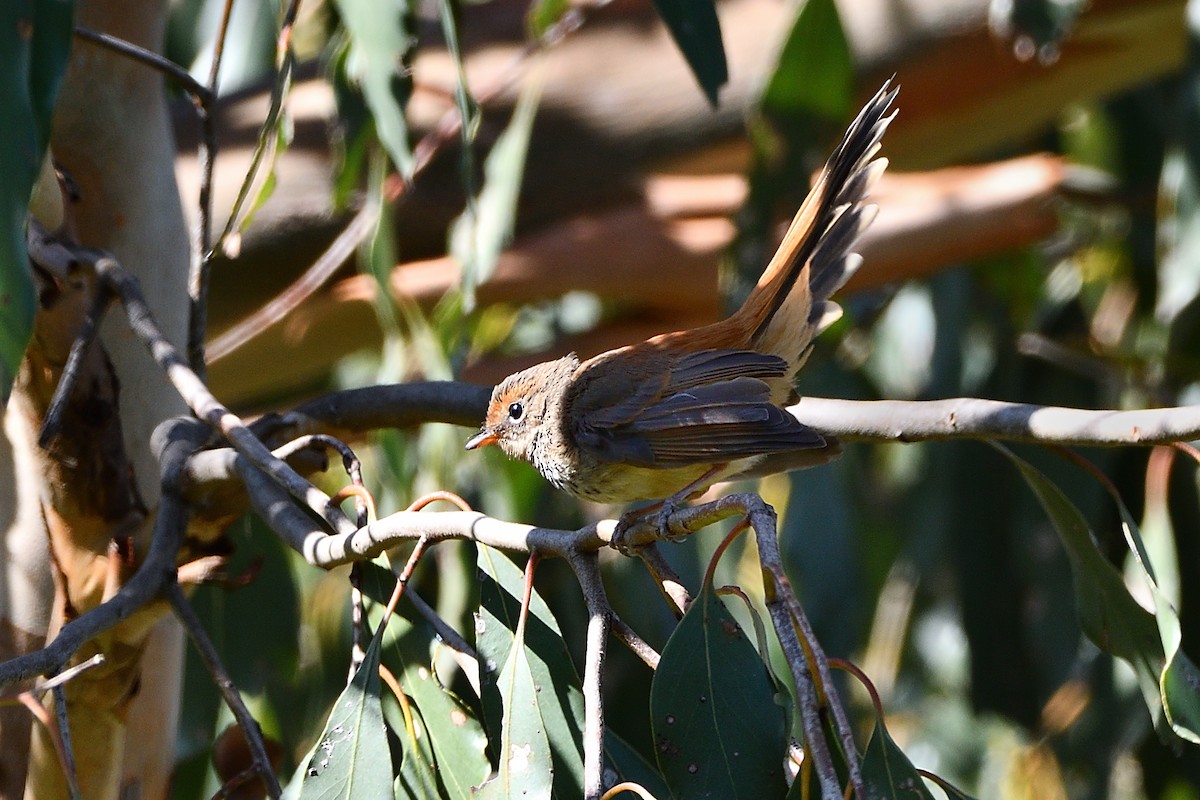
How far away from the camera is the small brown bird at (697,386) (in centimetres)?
229

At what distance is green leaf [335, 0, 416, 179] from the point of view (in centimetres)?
249

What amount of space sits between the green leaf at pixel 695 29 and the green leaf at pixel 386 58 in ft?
1.74

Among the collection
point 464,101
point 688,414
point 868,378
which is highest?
point 464,101

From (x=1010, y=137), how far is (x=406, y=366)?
228 cm

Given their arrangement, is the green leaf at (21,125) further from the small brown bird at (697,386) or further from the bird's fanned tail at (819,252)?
the bird's fanned tail at (819,252)

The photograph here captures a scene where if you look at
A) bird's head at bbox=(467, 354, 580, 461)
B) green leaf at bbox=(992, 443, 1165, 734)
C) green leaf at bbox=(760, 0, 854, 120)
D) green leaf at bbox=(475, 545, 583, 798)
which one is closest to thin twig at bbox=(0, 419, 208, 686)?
green leaf at bbox=(475, 545, 583, 798)

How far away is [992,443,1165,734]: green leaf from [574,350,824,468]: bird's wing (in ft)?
1.48

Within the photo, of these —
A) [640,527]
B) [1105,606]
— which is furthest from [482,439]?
[1105,606]

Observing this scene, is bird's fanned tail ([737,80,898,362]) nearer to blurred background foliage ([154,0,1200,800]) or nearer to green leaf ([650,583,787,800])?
blurred background foliage ([154,0,1200,800])

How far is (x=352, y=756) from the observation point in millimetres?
1633

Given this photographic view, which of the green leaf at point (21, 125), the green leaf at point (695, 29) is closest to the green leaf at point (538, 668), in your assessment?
the green leaf at point (21, 125)

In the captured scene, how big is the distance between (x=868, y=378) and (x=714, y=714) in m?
3.74

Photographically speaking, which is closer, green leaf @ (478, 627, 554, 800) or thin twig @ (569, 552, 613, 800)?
thin twig @ (569, 552, 613, 800)

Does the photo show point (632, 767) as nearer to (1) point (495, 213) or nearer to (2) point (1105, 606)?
(2) point (1105, 606)
